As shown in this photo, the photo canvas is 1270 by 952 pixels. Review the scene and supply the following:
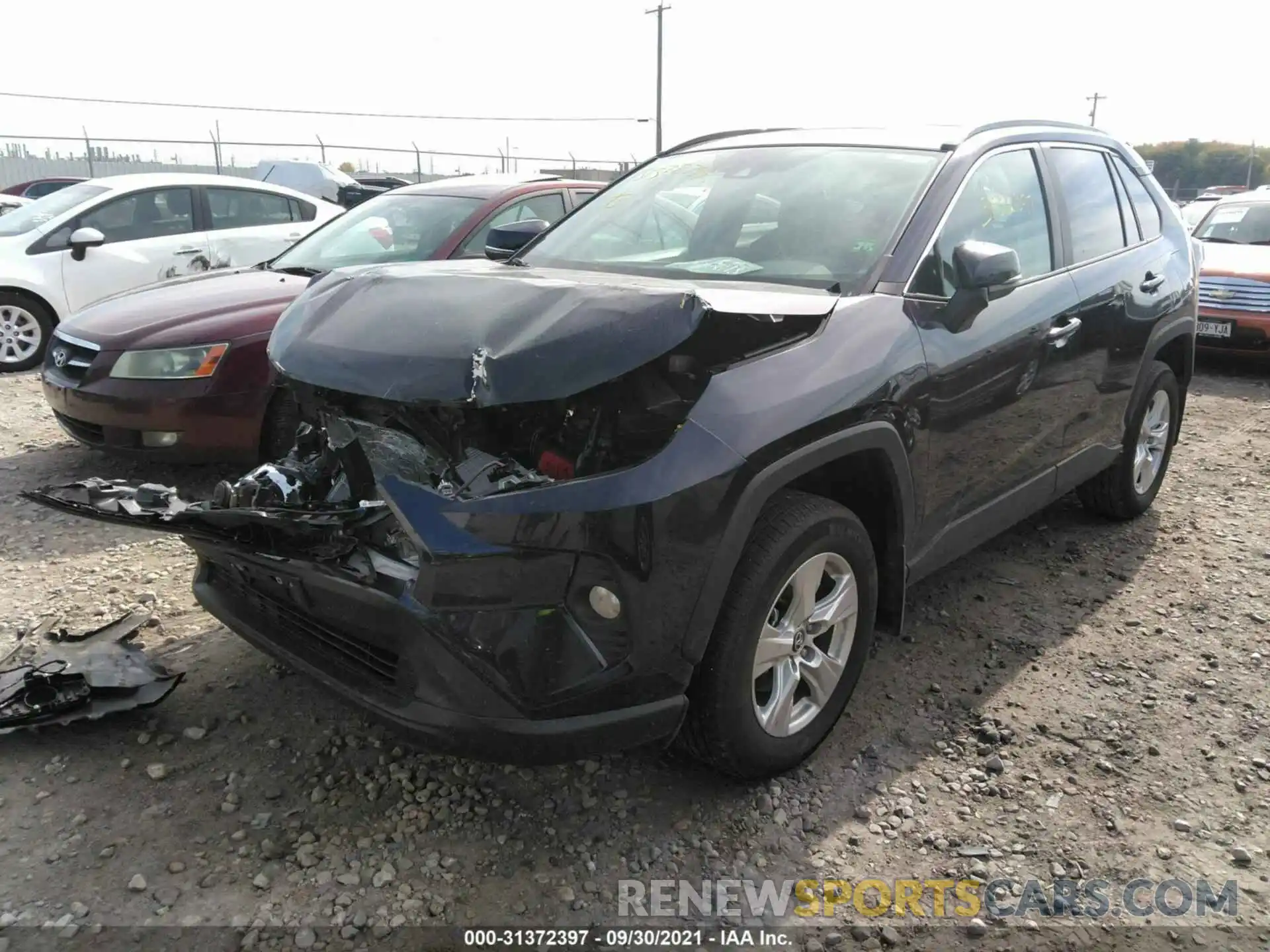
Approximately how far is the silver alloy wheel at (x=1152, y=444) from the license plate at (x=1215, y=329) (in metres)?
4.38

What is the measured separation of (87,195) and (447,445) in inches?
299

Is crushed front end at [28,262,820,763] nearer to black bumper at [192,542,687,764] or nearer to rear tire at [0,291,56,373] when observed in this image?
black bumper at [192,542,687,764]

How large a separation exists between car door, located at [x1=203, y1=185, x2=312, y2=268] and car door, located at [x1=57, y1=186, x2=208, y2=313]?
141mm

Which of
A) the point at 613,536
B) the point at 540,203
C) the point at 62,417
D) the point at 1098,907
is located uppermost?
the point at 540,203

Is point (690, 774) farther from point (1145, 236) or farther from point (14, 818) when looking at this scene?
point (1145, 236)

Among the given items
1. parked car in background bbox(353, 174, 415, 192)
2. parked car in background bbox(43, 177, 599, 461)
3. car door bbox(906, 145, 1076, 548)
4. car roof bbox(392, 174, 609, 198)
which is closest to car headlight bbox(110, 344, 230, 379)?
parked car in background bbox(43, 177, 599, 461)

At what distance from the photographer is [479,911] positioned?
2.29 metres

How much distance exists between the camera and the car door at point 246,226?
26.6ft

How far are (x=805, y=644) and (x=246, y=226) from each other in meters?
7.34

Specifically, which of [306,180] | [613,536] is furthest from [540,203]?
[306,180]

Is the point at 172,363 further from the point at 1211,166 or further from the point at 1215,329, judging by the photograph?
the point at 1211,166

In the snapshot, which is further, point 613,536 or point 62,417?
point 62,417

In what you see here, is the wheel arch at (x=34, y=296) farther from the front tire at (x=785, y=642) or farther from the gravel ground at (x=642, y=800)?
the front tire at (x=785, y=642)

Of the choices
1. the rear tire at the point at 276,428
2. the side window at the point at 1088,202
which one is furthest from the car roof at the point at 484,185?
the side window at the point at 1088,202
